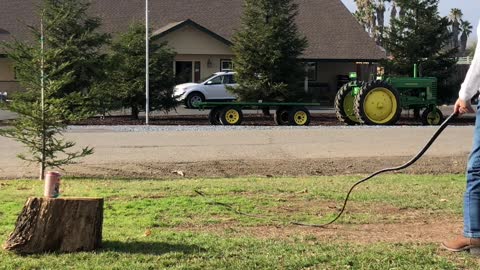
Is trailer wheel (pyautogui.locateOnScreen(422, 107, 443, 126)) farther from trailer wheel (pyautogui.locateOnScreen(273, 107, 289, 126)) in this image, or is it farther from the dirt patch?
the dirt patch

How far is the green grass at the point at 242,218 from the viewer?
4.87 m

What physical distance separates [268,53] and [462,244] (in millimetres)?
19548

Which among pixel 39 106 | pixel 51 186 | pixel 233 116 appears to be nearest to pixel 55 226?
pixel 51 186

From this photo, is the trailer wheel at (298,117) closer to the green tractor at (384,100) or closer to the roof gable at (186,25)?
the green tractor at (384,100)

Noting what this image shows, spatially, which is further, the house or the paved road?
the house

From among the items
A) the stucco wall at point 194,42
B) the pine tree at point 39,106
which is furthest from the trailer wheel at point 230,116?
the stucco wall at point 194,42

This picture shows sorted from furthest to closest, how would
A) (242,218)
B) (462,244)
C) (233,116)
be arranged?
1. (233,116)
2. (242,218)
3. (462,244)

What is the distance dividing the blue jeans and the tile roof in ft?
98.6

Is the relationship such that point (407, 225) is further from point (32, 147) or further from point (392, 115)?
point (392, 115)

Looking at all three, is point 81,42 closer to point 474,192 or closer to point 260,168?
point 260,168

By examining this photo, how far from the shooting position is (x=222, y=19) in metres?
37.5

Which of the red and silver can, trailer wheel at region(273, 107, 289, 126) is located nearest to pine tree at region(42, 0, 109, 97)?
trailer wheel at region(273, 107, 289, 126)

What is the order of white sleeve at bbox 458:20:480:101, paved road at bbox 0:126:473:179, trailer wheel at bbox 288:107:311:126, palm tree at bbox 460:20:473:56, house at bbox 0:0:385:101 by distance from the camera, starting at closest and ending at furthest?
white sleeve at bbox 458:20:480:101 → paved road at bbox 0:126:473:179 → trailer wheel at bbox 288:107:311:126 → house at bbox 0:0:385:101 → palm tree at bbox 460:20:473:56

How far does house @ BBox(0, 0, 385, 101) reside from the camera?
33969mm
